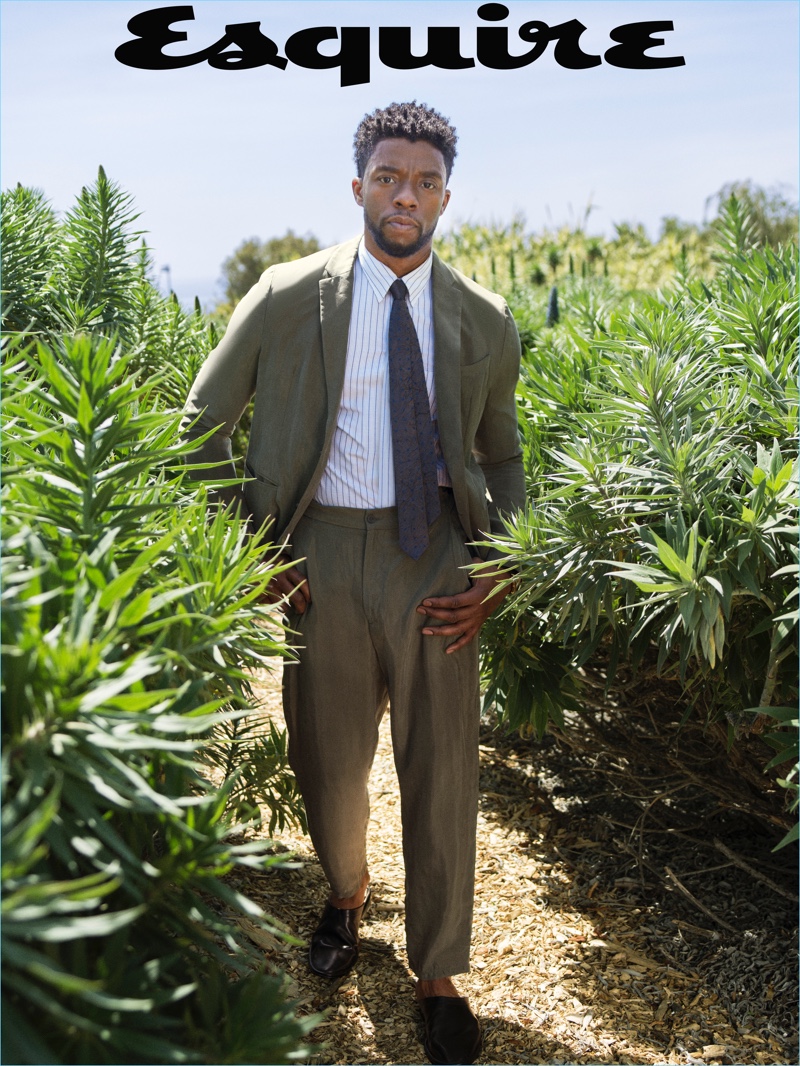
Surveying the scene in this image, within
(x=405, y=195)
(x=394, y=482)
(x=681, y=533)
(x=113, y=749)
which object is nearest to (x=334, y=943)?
(x=394, y=482)

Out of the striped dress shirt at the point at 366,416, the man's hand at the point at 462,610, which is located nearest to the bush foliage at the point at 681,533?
the man's hand at the point at 462,610

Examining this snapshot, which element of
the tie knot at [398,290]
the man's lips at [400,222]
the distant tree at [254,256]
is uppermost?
the distant tree at [254,256]

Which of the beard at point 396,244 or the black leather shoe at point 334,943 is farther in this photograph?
the black leather shoe at point 334,943

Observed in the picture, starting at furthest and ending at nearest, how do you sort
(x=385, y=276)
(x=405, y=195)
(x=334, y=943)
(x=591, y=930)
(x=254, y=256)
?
(x=254, y=256) < (x=591, y=930) < (x=334, y=943) < (x=385, y=276) < (x=405, y=195)

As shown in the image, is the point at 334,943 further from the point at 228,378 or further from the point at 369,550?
the point at 228,378

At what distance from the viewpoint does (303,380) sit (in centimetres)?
262

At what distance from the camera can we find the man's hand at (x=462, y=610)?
2617 mm

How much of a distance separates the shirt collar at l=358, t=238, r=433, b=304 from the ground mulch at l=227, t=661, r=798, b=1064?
5.58 ft

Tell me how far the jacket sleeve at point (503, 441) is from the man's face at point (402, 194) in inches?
14.5

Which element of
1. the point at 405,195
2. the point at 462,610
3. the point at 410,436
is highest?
the point at 405,195

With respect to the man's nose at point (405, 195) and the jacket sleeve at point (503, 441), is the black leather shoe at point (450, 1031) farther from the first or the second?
the man's nose at point (405, 195)

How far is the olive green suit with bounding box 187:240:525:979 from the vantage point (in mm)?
2631

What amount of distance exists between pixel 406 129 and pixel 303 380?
2.18 feet

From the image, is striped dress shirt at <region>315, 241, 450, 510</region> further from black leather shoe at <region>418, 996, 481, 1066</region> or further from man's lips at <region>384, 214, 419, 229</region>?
black leather shoe at <region>418, 996, 481, 1066</region>
